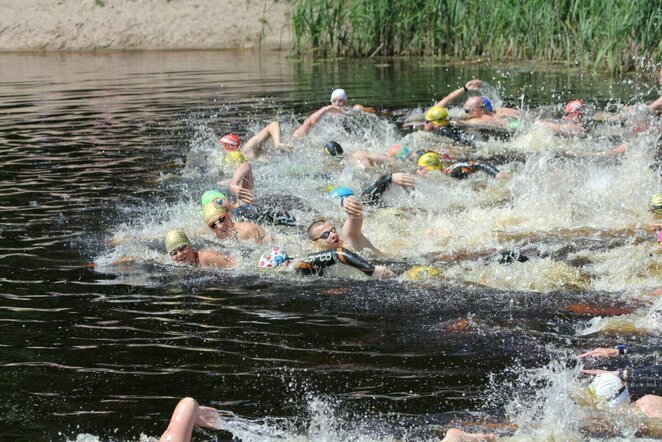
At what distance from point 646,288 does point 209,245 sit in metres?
4.87

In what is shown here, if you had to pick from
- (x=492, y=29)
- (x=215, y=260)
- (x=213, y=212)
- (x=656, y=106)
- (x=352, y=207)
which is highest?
(x=492, y=29)

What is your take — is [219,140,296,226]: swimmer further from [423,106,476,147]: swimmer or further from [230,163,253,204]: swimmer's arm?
[423,106,476,147]: swimmer

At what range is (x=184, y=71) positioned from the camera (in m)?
32.0

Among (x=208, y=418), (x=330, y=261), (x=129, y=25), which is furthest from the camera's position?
(x=129, y=25)

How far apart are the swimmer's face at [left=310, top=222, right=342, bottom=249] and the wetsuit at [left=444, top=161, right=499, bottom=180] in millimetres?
4018

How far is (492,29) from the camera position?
2631cm

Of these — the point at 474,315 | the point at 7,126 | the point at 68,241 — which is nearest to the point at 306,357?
the point at 474,315

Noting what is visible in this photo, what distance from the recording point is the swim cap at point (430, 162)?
14570 mm

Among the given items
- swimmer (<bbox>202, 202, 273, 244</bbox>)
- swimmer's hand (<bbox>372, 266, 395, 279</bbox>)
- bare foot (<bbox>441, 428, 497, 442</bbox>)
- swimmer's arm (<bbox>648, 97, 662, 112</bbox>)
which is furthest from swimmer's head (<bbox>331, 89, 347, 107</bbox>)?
bare foot (<bbox>441, 428, 497, 442</bbox>)

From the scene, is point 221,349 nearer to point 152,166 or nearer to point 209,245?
point 209,245

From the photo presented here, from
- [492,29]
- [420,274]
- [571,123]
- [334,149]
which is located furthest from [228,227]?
[492,29]

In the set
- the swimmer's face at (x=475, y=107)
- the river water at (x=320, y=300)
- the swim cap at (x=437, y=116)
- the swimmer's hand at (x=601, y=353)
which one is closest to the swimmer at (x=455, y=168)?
the river water at (x=320, y=300)

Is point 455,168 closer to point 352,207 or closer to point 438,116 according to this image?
point 438,116

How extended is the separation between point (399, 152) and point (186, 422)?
1042cm
